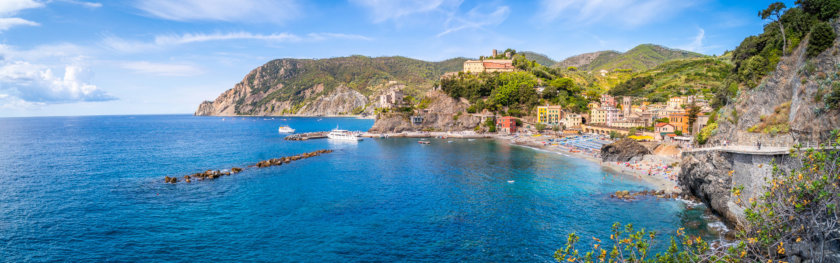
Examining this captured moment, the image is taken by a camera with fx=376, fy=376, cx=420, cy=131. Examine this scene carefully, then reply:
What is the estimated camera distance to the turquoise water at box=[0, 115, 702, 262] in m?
24.6

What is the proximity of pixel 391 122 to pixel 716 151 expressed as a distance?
85.8 meters

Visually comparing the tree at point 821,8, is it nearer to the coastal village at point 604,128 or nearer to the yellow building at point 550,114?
the coastal village at point 604,128

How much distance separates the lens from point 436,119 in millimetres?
109125

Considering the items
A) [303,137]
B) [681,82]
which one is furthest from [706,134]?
[681,82]

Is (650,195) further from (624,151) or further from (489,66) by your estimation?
(489,66)

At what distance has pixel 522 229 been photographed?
2814 cm

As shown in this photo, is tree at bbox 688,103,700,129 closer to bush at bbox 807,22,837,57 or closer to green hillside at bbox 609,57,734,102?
Result: green hillside at bbox 609,57,734,102

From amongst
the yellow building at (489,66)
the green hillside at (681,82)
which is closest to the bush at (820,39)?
the green hillside at (681,82)

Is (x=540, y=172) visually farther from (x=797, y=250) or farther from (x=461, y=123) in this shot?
(x=461, y=123)

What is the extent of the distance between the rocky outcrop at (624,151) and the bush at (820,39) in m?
30.3

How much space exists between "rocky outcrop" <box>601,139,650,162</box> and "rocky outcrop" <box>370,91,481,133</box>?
1991 inches

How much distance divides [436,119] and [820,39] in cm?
8677

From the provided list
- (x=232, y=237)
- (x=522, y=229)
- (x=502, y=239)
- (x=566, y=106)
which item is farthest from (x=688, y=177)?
(x=566, y=106)

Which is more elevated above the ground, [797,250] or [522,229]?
[797,250]
